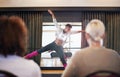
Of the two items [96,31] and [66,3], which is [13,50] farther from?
[66,3]

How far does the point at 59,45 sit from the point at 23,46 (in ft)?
13.6

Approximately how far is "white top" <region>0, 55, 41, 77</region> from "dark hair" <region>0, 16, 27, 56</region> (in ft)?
0.12

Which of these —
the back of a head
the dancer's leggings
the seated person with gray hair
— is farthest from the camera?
the dancer's leggings

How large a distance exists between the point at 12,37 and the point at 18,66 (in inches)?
6.8

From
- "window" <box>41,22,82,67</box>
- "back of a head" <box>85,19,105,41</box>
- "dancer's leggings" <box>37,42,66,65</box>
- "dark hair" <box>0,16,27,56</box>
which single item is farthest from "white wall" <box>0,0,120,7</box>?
"dark hair" <box>0,16,27,56</box>

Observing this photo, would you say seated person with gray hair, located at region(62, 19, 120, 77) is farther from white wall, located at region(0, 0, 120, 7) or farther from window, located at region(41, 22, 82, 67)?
white wall, located at region(0, 0, 120, 7)

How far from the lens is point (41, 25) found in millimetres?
6855

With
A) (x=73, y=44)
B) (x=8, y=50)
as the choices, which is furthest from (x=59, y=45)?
(x=8, y=50)

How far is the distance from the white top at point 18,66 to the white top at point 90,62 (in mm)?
317

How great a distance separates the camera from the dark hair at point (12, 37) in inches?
53.6

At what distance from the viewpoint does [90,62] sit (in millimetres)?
1609

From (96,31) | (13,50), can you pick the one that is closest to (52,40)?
(96,31)

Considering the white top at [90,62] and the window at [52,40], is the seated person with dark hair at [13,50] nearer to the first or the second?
the white top at [90,62]

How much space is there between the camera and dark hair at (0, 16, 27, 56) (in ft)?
4.47
